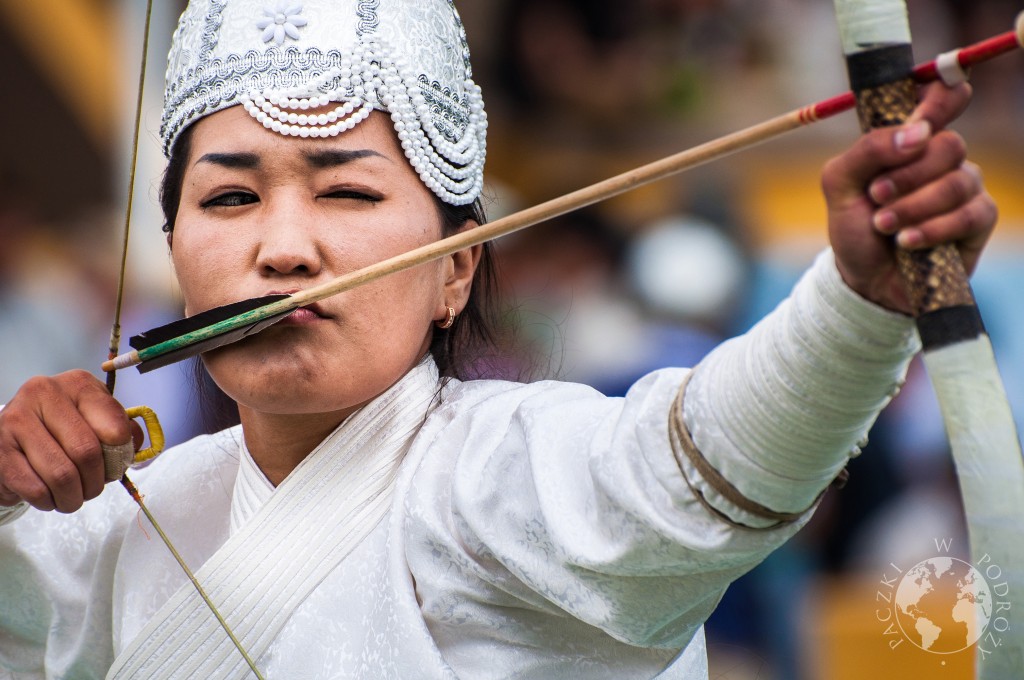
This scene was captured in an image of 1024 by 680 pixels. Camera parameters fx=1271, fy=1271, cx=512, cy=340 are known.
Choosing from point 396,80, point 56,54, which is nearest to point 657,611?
point 396,80

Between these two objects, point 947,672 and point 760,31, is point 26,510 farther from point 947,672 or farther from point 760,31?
point 760,31

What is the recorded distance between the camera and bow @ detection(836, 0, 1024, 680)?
3.18 ft

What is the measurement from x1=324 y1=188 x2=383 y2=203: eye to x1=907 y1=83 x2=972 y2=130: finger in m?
0.72

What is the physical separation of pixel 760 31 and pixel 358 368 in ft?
11.3

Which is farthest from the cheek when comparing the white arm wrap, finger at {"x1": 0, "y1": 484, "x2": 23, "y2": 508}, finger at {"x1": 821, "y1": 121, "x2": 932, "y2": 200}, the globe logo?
the globe logo

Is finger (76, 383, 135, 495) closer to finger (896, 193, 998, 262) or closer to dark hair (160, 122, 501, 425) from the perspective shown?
dark hair (160, 122, 501, 425)

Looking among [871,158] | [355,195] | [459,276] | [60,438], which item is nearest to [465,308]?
[459,276]

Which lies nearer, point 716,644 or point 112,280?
point 716,644

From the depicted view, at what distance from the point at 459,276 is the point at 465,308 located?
154mm

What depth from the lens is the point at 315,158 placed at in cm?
152

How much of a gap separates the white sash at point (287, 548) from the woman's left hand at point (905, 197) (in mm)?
691

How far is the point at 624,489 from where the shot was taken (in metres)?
1.17

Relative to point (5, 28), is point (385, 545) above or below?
below

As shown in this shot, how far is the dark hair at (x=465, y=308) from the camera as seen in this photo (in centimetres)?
168
